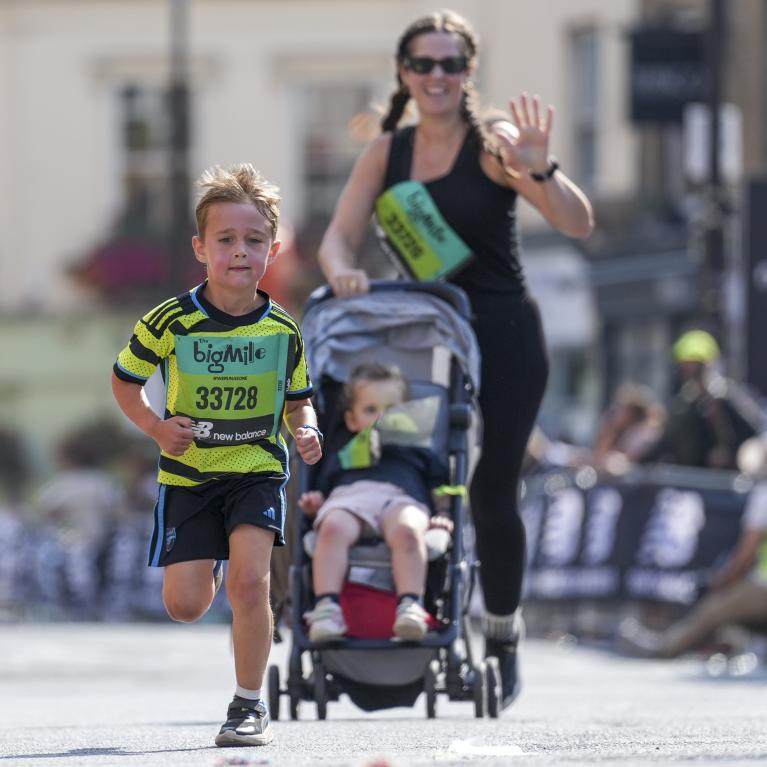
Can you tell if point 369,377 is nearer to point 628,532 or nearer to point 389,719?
point 389,719

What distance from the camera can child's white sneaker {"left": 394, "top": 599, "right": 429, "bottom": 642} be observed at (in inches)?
302

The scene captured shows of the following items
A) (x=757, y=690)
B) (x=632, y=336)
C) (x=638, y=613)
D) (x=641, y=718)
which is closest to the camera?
(x=641, y=718)

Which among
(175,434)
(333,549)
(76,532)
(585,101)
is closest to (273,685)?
(333,549)

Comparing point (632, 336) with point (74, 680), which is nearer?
point (74, 680)

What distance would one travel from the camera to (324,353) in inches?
329

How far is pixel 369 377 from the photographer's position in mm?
8273

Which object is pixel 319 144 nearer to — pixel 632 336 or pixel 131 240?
pixel 131 240

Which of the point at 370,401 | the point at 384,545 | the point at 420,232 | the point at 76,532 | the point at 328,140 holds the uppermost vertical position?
the point at 420,232

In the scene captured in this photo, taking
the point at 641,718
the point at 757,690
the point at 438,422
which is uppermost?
the point at 438,422

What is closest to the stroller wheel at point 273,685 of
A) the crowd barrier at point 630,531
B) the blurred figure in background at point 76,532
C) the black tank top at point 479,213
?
the black tank top at point 479,213

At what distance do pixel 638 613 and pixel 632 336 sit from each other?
531 inches

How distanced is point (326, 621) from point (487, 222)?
1.35 m

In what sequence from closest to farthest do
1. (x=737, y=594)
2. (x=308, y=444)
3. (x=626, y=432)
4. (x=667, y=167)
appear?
(x=308, y=444), (x=737, y=594), (x=626, y=432), (x=667, y=167)

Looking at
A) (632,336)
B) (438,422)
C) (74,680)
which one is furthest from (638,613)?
(632,336)
